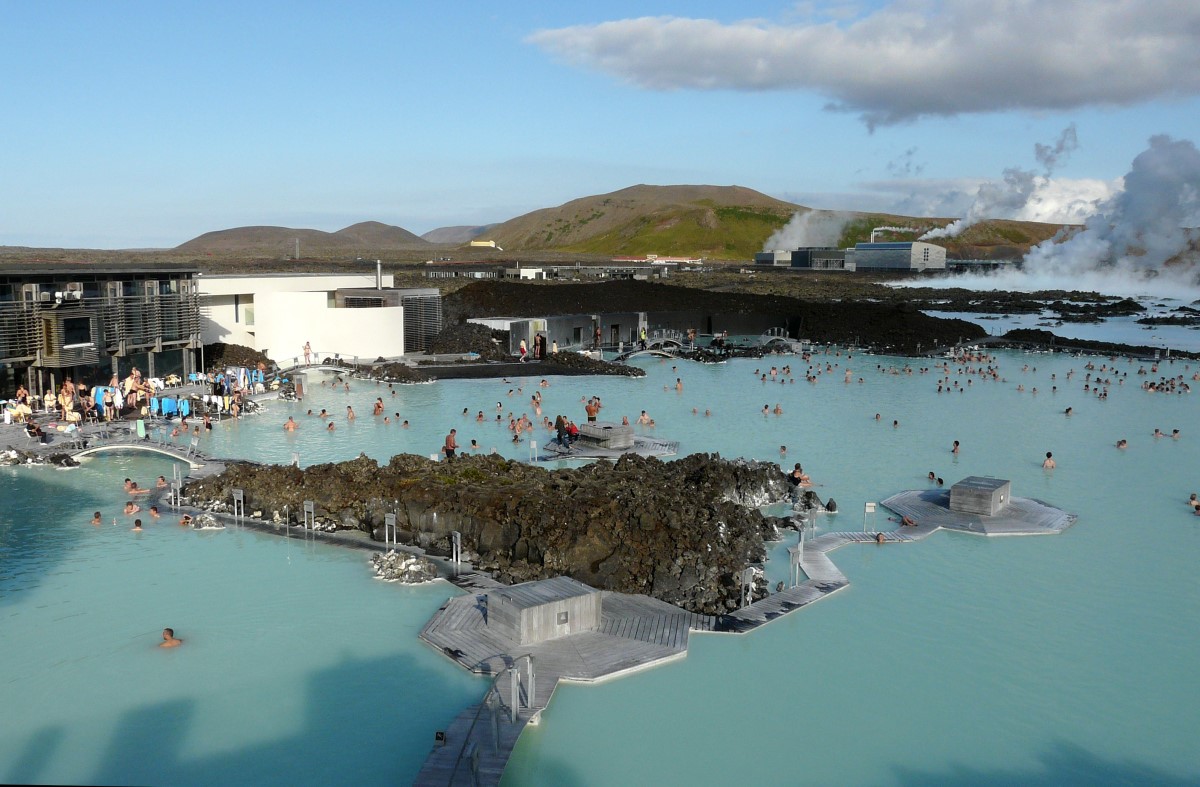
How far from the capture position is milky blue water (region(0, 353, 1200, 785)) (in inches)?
386

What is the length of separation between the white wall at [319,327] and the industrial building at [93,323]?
6.27 meters

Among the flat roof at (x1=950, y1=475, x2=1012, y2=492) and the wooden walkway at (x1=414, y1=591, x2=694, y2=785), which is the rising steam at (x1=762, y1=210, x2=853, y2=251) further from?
the wooden walkway at (x1=414, y1=591, x2=694, y2=785)

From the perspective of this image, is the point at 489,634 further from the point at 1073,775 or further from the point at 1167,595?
the point at 1167,595

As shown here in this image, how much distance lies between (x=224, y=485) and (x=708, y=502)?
9.36 metres

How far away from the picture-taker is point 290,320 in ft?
125

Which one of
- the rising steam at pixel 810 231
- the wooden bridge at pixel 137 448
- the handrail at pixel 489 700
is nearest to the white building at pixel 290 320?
the wooden bridge at pixel 137 448

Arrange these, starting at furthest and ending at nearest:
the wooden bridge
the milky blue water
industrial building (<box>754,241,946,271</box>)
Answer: industrial building (<box>754,241,946,271</box>) → the wooden bridge → the milky blue water

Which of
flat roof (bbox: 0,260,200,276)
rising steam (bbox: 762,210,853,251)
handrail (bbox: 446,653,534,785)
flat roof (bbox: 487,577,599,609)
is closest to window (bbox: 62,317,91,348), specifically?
flat roof (bbox: 0,260,200,276)

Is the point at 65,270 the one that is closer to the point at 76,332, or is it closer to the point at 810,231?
the point at 76,332

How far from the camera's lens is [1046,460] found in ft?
76.4

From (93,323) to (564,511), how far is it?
718 inches

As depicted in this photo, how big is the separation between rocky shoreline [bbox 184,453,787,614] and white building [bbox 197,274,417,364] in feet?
63.8

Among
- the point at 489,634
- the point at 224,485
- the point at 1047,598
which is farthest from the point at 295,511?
the point at 1047,598

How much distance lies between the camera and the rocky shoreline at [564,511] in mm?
14266
